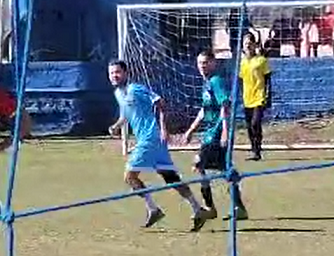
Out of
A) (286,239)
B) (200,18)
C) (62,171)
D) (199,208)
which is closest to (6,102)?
(62,171)

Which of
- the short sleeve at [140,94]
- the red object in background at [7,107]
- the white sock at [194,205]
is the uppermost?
the short sleeve at [140,94]

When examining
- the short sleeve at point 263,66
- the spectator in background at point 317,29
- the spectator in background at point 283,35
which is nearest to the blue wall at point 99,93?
the spectator in background at point 283,35

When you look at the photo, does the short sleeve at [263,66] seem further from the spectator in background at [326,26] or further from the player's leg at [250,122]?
the spectator in background at [326,26]

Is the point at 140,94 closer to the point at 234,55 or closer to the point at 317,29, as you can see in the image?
the point at 234,55

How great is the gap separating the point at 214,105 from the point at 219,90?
17cm

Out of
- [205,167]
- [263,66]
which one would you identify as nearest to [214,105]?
[205,167]

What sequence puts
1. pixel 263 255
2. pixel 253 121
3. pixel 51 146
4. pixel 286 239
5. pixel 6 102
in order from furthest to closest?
1. pixel 51 146
2. pixel 253 121
3. pixel 6 102
4. pixel 286 239
5. pixel 263 255

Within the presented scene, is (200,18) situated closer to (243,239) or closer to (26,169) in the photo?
(26,169)

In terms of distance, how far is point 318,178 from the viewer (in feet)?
51.4

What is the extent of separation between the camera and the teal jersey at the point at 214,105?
39.3ft

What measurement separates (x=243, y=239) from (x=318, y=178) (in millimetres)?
4505

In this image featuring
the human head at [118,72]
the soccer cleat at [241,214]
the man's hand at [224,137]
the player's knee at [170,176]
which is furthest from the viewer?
the soccer cleat at [241,214]

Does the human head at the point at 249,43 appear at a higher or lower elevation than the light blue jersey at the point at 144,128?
higher

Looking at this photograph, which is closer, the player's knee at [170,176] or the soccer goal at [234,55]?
the player's knee at [170,176]
